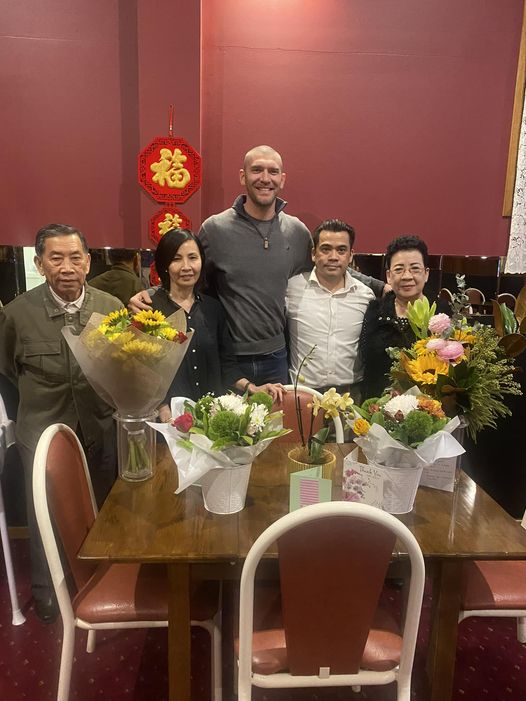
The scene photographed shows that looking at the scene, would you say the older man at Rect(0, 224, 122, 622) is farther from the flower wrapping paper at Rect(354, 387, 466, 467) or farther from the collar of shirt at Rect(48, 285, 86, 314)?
the flower wrapping paper at Rect(354, 387, 466, 467)

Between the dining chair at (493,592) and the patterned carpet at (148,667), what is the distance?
0.47 m

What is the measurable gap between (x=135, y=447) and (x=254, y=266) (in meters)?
1.14

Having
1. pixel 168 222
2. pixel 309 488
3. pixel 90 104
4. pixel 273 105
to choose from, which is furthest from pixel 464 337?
pixel 90 104

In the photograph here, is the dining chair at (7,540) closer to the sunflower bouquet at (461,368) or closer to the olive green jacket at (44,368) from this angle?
the olive green jacket at (44,368)

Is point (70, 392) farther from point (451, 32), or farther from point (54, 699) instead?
point (451, 32)

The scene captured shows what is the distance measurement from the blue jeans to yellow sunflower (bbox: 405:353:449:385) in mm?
1067

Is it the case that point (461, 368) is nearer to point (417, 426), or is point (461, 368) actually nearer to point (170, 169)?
point (417, 426)

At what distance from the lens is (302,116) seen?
3.84 meters

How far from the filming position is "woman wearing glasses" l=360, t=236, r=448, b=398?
7.16 ft

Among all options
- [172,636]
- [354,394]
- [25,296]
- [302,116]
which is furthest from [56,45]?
[172,636]

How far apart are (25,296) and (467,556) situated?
176 cm

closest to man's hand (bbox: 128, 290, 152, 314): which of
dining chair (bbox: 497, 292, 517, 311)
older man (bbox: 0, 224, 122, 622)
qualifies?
older man (bbox: 0, 224, 122, 622)

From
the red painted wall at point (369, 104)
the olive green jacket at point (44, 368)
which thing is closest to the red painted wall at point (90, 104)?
the red painted wall at point (369, 104)

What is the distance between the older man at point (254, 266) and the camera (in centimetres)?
243
